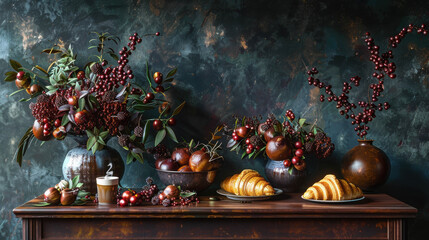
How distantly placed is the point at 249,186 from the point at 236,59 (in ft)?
2.25

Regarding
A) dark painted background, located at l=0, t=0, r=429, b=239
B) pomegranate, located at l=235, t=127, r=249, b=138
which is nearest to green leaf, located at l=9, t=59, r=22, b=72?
dark painted background, located at l=0, t=0, r=429, b=239

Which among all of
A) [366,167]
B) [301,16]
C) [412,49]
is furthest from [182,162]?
[412,49]

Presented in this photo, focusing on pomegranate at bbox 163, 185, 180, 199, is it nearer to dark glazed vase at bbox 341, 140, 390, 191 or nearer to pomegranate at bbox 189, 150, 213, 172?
pomegranate at bbox 189, 150, 213, 172

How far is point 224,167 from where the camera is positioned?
2045 mm

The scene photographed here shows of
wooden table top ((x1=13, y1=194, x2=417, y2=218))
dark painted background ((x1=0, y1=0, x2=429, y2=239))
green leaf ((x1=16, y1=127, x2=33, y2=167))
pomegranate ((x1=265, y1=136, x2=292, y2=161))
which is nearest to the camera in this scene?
wooden table top ((x1=13, y1=194, x2=417, y2=218))

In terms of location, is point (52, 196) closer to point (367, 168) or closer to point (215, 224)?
point (215, 224)

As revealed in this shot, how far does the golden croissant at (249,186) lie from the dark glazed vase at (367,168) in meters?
0.40

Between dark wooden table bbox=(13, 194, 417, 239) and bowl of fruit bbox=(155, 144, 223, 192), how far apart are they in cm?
18

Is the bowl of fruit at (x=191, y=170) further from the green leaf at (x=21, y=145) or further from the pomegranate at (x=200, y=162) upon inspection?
the green leaf at (x=21, y=145)

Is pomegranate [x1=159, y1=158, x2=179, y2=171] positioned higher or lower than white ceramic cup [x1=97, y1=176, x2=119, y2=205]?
higher

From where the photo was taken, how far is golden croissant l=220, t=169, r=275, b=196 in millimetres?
1664

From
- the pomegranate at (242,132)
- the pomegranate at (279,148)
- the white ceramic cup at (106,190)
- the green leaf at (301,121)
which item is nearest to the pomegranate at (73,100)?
the white ceramic cup at (106,190)

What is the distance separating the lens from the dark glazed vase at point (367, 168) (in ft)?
5.81

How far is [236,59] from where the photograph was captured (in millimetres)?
2045
